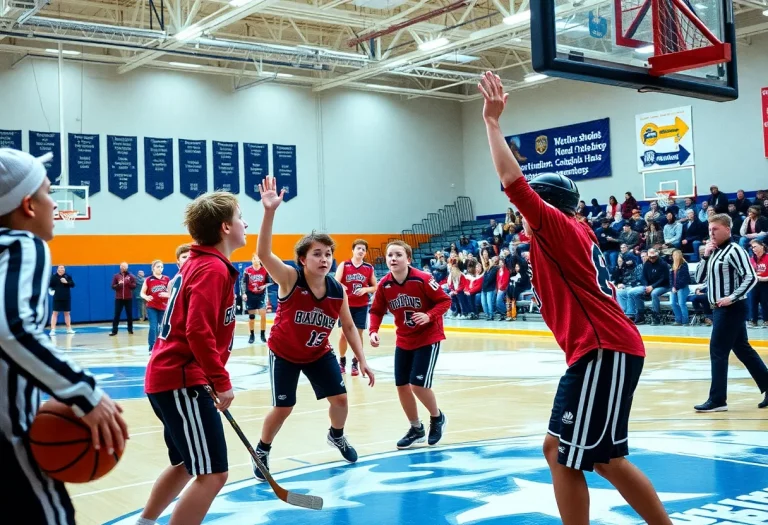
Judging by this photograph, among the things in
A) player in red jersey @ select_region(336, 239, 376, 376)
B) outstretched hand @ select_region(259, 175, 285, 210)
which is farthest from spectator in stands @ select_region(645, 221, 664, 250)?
outstretched hand @ select_region(259, 175, 285, 210)

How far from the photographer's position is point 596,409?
373cm

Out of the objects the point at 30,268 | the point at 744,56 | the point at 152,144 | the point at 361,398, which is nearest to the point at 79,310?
the point at 152,144

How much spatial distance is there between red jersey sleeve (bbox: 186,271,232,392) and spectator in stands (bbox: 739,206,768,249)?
663 inches

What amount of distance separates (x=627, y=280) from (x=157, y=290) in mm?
10849

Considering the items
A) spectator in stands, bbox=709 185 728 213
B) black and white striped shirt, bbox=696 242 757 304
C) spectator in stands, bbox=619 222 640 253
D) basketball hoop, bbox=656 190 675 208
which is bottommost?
black and white striped shirt, bbox=696 242 757 304

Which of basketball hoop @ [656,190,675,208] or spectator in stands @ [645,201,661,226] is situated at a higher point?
basketball hoop @ [656,190,675,208]

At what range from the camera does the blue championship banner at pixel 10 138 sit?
951 inches

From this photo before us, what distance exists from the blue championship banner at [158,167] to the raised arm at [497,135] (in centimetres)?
2421

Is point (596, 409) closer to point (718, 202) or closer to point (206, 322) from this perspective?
point (206, 322)

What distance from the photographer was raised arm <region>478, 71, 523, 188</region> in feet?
12.1

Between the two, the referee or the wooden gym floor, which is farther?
the referee

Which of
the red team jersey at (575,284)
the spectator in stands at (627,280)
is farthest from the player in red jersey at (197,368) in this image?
the spectator in stands at (627,280)

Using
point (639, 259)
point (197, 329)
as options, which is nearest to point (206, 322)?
point (197, 329)

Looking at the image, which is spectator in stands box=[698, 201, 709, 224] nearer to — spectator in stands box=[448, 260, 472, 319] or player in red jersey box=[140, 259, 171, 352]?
spectator in stands box=[448, 260, 472, 319]
